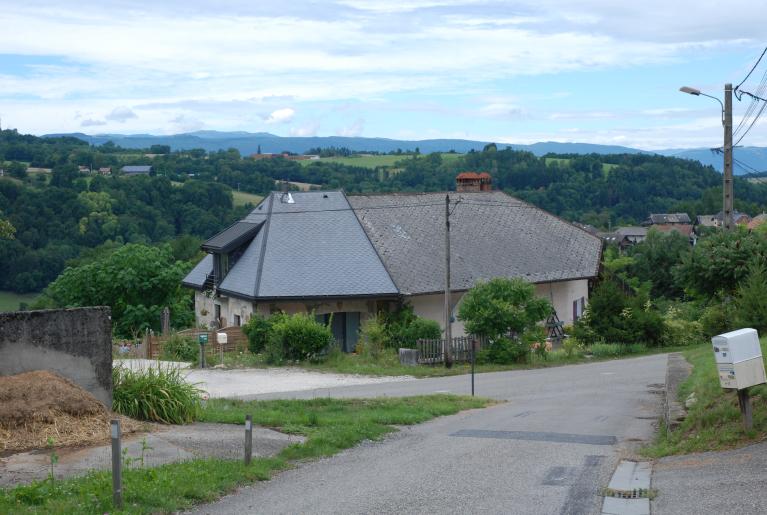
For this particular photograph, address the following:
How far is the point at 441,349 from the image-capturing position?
111 ft

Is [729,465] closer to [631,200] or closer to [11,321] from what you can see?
[11,321]

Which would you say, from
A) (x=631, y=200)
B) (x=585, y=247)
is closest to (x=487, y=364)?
(x=585, y=247)

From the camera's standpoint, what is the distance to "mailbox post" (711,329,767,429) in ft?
35.3

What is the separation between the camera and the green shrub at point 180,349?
1310 inches

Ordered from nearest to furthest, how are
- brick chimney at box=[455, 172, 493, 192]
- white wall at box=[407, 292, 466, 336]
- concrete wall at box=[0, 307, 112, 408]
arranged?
concrete wall at box=[0, 307, 112, 408], white wall at box=[407, 292, 466, 336], brick chimney at box=[455, 172, 493, 192]

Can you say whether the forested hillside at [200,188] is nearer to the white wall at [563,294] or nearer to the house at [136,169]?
the house at [136,169]

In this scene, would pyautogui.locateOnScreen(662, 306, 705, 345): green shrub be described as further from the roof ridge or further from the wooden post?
the wooden post

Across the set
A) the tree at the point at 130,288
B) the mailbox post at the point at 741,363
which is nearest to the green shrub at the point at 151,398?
the mailbox post at the point at 741,363

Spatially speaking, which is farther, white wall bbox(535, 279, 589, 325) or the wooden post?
white wall bbox(535, 279, 589, 325)

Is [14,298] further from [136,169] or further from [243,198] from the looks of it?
[136,169]

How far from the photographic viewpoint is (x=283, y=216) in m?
42.1

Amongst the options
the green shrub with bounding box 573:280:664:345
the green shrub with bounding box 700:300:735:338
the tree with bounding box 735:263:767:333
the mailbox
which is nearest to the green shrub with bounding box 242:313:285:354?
the green shrub with bounding box 573:280:664:345

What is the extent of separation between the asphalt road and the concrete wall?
3.17 meters

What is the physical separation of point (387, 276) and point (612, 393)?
57.2 ft
